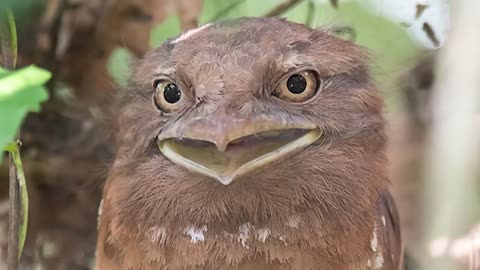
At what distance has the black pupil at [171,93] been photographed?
1810mm

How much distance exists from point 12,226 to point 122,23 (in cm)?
134

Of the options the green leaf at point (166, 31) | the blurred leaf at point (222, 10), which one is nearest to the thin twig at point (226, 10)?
the blurred leaf at point (222, 10)

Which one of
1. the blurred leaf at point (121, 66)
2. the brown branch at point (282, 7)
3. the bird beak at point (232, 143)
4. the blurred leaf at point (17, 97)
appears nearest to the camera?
the blurred leaf at point (17, 97)

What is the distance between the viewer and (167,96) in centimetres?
184

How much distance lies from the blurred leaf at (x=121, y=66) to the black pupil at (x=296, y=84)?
60 cm

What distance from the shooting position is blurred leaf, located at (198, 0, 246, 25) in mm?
2390

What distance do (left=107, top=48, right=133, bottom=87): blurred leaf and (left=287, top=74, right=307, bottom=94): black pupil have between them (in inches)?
23.5

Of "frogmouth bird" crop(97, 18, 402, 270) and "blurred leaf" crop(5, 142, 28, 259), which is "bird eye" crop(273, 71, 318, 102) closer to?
"frogmouth bird" crop(97, 18, 402, 270)

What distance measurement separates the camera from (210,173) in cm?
167

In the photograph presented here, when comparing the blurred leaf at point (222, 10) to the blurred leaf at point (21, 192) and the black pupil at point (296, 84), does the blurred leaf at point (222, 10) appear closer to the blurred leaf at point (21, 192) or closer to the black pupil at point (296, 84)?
the black pupil at point (296, 84)

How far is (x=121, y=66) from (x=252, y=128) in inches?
37.4

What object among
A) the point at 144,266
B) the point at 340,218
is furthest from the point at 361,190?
the point at 144,266

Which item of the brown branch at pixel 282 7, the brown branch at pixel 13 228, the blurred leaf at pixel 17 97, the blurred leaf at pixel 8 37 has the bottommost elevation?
the brown branch at pixel 13 228

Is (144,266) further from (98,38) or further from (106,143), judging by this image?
(98,38)
